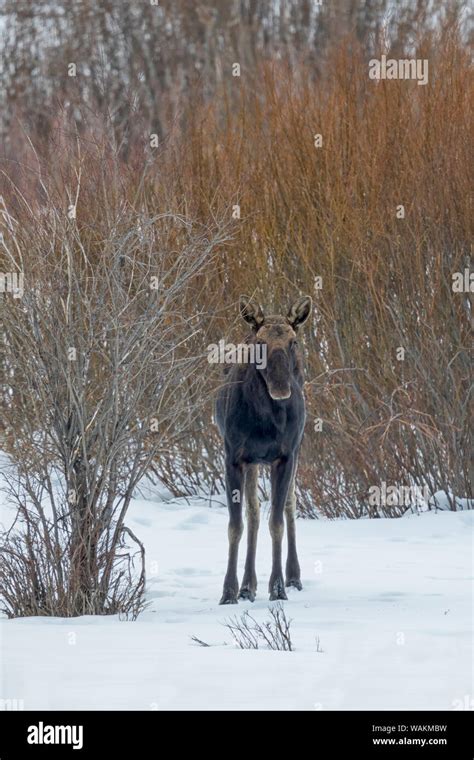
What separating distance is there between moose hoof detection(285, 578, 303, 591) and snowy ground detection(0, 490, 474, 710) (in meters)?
0.07

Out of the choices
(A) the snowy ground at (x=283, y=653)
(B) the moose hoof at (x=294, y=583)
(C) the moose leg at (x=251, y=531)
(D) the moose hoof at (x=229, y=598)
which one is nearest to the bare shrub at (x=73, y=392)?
(A) the snowy ground at (x=283, y=653)

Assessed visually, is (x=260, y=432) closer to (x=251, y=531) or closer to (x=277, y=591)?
(x=251, y=531)

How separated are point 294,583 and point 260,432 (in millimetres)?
1085

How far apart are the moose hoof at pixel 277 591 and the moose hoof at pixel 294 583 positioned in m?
0.48

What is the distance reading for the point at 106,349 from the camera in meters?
7.56

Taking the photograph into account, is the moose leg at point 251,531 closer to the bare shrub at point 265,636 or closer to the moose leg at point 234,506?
the moose leg at point 234,506

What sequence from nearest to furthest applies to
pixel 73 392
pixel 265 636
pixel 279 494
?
1. pixel 265 636
2. pixel 73 392
3. pixel 279 494

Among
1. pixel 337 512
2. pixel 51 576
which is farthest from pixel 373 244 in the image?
pixel 51 576

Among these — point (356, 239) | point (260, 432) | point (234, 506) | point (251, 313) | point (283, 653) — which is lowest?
point (283, 653)

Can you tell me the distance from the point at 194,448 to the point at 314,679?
8.44 meters

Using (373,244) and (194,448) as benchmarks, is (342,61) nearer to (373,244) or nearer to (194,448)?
(373,244)

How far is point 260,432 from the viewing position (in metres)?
8.02

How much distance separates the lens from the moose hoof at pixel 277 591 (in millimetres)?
7855

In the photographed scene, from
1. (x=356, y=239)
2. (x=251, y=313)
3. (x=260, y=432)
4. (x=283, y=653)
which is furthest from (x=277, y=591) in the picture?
(x=356, y=239)
